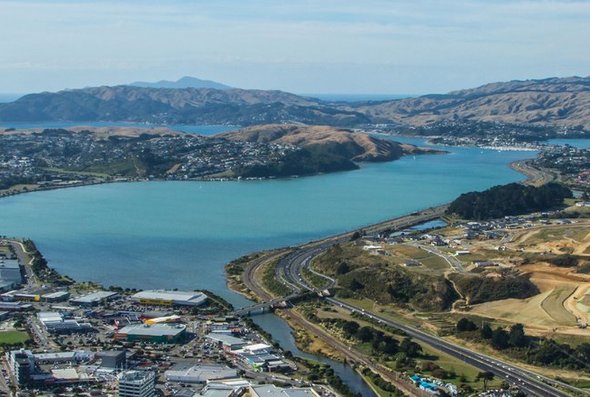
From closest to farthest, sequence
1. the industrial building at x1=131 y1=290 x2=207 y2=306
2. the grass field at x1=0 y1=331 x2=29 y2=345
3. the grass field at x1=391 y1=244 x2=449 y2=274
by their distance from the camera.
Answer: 1. the grass field at x1=0 y1=331 x2=29 y2=345
2. the industrial building at x1=131 y1=290 x2=207 y2=306
3. the grass field at x1=391 y1=244 x2=449 y2=274

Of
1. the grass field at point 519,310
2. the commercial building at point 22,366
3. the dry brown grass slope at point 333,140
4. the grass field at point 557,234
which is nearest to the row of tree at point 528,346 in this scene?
the grass field at point 519,310

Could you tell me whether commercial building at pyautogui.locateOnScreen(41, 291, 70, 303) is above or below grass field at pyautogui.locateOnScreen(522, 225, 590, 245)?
below

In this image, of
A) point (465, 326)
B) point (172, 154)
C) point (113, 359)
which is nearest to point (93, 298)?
point (113, 359)

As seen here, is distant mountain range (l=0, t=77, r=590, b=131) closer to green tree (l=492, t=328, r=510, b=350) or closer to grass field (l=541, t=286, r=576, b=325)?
grass field (l=541, t=286, r=576, b=325)

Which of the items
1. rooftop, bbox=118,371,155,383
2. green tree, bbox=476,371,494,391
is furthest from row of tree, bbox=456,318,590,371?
rooftop, bbox=118,371,155,383

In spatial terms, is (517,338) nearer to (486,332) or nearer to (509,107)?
(486,332)
